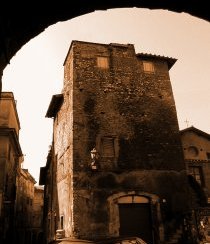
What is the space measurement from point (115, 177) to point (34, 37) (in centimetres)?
1137

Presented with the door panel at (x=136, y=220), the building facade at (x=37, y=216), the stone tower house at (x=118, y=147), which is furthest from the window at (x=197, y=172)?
the building facade at (x=37, y=216)

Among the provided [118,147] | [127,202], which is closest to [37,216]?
[118,147]

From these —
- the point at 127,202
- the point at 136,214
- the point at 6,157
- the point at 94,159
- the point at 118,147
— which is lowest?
the point at 136,214

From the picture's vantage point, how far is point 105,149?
48.7 ft

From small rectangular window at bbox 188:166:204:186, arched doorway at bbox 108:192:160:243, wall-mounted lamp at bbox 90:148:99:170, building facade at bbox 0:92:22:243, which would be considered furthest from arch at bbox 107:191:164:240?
building facade at bbox 0:92:22:243

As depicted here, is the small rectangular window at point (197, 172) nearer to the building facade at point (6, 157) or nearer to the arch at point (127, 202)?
the arch at point (127, 202)

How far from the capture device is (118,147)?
14969 mm

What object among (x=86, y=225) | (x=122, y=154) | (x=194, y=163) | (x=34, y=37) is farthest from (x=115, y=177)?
(x=34, y=37)

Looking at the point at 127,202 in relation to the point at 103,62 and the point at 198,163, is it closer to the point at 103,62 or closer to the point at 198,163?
the point at 103,62

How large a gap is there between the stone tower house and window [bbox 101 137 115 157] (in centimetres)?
5

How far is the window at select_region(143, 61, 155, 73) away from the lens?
695 inches

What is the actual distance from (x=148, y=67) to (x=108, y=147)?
6.04m

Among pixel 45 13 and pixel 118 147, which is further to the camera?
pixel 118 147

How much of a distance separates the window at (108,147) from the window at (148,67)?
5279 mm
